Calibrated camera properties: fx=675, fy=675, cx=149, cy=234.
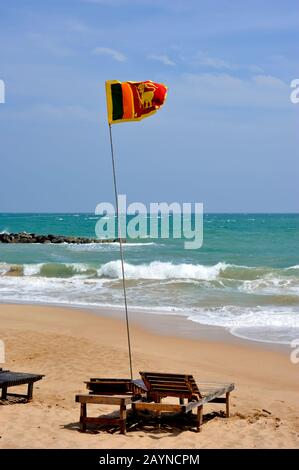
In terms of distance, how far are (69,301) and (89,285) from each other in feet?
19.3

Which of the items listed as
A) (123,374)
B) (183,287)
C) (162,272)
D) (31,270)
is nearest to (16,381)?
(123,374)

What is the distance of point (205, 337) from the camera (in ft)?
53.8

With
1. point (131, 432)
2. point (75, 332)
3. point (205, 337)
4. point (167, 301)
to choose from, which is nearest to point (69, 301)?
point (167, 301)

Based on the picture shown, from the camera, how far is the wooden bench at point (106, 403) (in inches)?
341

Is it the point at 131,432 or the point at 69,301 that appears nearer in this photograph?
the point at 131,432

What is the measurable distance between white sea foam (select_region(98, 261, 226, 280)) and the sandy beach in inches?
533

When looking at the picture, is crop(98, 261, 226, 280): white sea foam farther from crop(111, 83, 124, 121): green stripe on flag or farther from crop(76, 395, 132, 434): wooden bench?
crop(76, 395, 132, 434): wooden bench

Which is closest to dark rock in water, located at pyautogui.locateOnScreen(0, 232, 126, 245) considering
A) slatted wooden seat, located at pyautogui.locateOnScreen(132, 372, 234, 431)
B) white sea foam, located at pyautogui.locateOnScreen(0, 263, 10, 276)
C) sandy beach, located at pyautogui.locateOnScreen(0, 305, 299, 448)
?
white sea foam, located at pyautogui.locateOnScreen(0, 263, 10, 276)

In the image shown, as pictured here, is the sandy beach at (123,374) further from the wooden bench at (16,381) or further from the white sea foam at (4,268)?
the white sea foam at (4,268)

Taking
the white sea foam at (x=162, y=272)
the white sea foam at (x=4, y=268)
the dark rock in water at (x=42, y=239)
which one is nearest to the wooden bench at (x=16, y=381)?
the white sea foam at (x=162, y=272)

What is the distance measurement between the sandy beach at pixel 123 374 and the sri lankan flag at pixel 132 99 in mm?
4441

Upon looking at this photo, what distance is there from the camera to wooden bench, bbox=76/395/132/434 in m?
8.66

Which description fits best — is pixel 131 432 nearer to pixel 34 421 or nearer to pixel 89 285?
pixel 34 421
